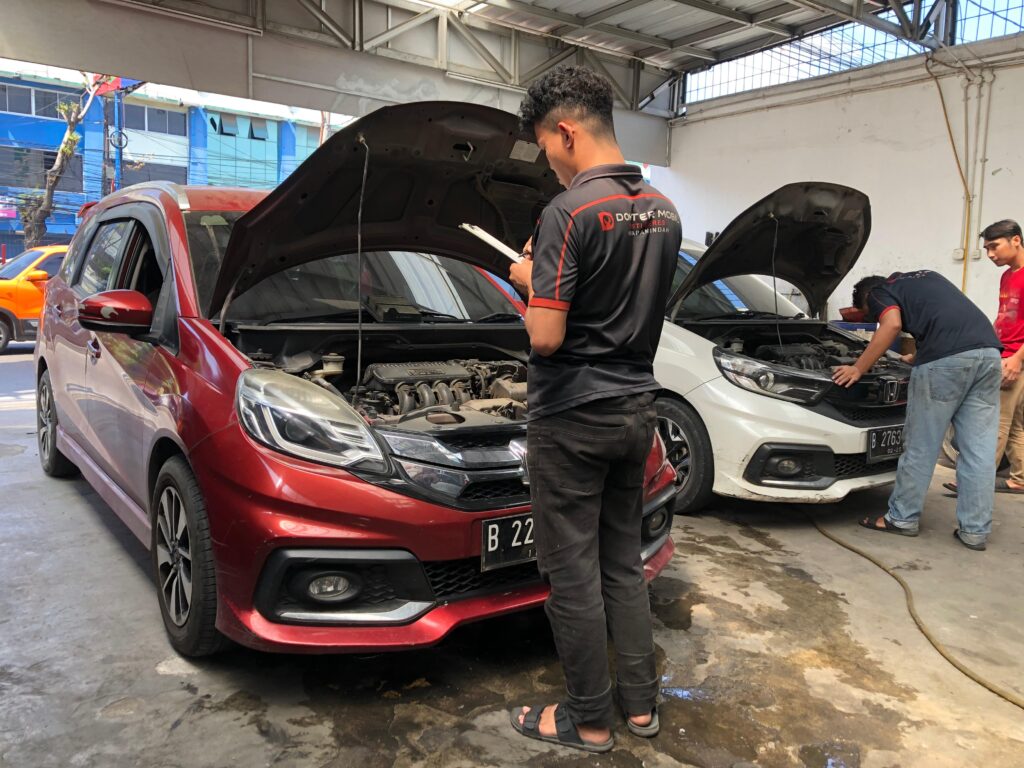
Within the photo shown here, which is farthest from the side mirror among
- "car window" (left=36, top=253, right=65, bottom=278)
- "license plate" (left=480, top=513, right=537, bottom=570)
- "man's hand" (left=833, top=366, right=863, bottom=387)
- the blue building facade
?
the blue building facade

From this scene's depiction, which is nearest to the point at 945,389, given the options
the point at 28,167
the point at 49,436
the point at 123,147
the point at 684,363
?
the point at 684,363

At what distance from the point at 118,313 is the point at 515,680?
5.89 feet

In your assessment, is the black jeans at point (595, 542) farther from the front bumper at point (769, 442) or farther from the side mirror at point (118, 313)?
the front bumper at point (769, 442)

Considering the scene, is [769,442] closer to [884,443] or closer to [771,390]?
[771,390]

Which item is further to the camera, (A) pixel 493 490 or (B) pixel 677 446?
(B) pixel 677 446

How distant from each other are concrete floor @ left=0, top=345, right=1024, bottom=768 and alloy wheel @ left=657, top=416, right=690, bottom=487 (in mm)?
640

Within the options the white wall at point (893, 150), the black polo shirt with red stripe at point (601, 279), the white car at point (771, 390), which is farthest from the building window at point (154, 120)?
the black polo shirt with red stripe at point (601, 279)

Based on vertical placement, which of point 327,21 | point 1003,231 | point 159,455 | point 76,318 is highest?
point 327,21

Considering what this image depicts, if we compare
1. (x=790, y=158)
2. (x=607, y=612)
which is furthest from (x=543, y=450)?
(x=790, y=158)

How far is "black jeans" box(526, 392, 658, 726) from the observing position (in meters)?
1.90

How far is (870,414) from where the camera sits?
13.2 feet

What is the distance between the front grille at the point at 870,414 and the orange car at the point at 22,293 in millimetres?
9917

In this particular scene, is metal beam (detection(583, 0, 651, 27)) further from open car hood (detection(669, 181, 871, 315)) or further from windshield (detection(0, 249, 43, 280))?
windshield (detection(0, 249, 43, 280))

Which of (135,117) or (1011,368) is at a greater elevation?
(135,117)
